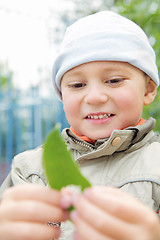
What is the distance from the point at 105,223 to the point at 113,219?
1 cm

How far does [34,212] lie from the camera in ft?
1.73

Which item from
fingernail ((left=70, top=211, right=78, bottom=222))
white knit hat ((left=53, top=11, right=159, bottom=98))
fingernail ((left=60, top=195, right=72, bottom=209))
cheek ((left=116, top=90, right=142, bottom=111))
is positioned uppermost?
white knit hat ((left=53, top=11, right=159, bottom=98))

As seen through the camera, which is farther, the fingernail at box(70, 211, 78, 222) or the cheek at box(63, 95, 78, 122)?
the cheek at box(63, 95, 78, 122)

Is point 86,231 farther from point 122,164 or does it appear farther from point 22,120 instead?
point 22,120

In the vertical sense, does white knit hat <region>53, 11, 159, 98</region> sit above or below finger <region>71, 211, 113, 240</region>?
above

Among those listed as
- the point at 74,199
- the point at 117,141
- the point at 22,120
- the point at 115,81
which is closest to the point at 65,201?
the point at 74,199

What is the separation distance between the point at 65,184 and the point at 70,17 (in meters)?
4.09

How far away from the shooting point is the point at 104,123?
1.04 meters

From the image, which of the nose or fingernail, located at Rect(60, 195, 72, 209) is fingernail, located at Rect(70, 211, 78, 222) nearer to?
fingernail, located at Rect(60, 195, 72, 209)

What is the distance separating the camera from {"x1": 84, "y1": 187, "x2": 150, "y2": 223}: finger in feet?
1.61

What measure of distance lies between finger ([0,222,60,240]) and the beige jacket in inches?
17.1

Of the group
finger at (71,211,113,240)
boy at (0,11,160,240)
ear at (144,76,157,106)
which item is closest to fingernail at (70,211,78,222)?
finger at (71,211,113,240)

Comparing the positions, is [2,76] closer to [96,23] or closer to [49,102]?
[49,102]

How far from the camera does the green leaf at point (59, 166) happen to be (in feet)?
1.70
